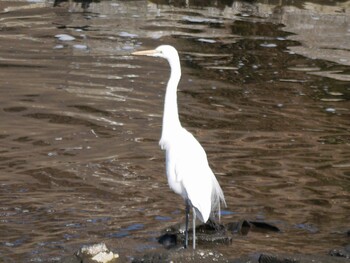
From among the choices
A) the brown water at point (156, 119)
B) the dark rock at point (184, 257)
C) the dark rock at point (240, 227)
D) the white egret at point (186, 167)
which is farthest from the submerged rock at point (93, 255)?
the dark rock at point (240, 227)

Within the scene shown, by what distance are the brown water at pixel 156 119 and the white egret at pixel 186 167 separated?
1.49 feet

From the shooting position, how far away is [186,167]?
22.0 feet

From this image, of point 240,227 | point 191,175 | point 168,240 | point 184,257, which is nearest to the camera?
point 184,257

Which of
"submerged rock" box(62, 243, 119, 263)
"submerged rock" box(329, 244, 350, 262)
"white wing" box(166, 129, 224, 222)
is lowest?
"submerged rock" box(329, 244, 350, 262)

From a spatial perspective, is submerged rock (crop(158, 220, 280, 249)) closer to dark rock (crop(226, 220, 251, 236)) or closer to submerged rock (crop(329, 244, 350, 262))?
dark rock (crop(226, 220, 251, 236))

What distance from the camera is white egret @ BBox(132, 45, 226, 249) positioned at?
659cm

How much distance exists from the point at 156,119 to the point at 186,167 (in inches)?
146

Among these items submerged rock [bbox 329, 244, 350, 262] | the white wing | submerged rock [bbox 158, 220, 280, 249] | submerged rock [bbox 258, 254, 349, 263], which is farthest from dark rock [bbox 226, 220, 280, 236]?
submerged rock [bbox 258, 254, 349, 263]

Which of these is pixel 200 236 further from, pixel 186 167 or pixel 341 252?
pixel 341 252

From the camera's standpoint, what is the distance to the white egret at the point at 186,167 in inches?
259

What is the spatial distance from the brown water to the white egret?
46cm

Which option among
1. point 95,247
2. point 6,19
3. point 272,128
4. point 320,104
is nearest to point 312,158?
point 272,128

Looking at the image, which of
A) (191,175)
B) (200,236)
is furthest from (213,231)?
(191,175)

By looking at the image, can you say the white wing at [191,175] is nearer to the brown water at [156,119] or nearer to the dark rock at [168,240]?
Result: the dark rock at [168,240]
